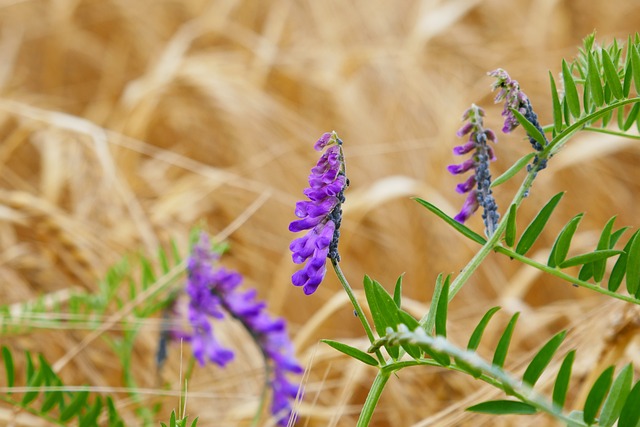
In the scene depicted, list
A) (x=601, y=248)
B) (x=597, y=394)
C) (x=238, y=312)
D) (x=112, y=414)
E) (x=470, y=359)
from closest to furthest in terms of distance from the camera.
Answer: (x=470, y=359) → (x=597, y=394) → (x=601, y=248) → (x=112, y=414) → (x=238, y=312)

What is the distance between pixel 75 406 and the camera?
2.51 ft

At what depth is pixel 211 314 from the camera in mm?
862

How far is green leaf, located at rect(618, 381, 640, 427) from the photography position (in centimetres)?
44

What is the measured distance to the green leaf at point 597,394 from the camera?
16.7 inches

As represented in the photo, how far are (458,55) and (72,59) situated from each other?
153 cm

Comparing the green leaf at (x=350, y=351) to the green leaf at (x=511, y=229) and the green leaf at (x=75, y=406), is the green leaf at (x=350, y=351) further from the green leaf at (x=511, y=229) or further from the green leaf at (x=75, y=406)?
the green leaf at (x=75, y=406)

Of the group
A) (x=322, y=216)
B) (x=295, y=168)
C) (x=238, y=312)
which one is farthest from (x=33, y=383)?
(x=295, y=168)

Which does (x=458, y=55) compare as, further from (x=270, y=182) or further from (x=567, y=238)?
(x=567, y=238)

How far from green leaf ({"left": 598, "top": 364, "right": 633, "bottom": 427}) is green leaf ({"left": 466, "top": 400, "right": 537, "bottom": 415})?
4cm

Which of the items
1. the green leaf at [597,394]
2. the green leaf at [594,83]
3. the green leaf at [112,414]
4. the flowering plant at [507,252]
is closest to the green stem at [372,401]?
the flowering plant at [507,252]

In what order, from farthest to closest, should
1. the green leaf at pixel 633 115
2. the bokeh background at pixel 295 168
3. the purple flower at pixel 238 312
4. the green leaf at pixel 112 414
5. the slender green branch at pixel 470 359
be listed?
the bokeh background at pixel 295 168 → the purple flower at pixel 238 312 → the green leaf at pixel 112 414 → the green leaf at pixel 633 115 → the slender green branch at pixel 470 359

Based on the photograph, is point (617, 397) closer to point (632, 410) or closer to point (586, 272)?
point (632, 410)

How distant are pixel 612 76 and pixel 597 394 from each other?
191 mm

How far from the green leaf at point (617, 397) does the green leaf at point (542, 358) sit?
0.11 ft
